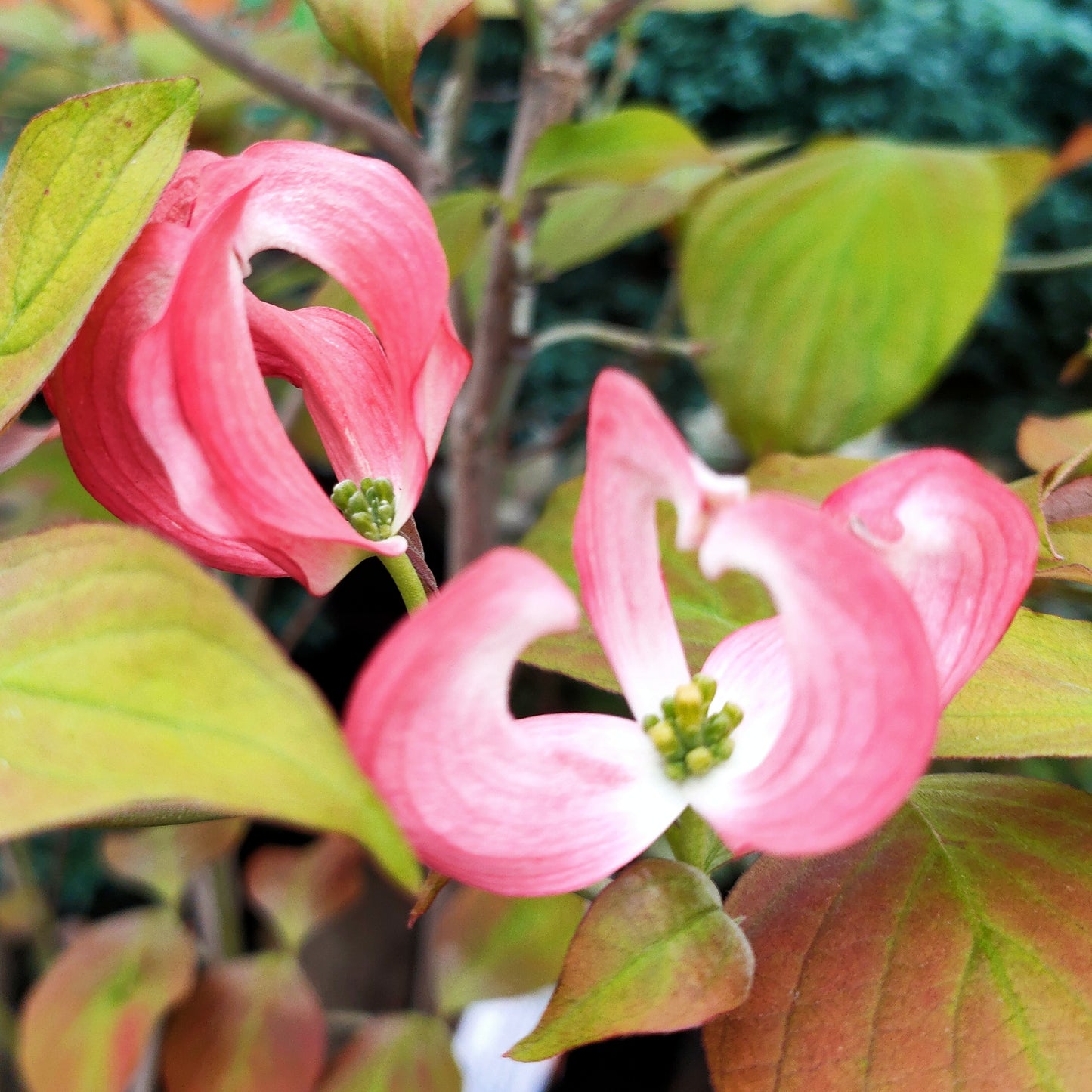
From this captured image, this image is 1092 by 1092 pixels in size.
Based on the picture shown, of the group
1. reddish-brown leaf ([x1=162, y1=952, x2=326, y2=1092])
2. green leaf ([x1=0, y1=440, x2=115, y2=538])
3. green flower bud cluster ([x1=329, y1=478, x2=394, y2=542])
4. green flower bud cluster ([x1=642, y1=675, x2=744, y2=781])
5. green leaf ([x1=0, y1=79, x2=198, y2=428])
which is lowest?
reddish-brown leaf ([x1=162, y1=952, x2=326, y2=1092])

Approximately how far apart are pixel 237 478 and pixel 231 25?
2.35 ft

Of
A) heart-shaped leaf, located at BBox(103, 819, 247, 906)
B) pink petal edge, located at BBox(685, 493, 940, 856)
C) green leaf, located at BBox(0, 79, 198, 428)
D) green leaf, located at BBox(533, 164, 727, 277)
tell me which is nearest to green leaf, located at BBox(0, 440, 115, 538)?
heart-shaped leaf, located at BBox(103, 819, 247, 906)

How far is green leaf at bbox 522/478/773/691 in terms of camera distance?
0.23 m

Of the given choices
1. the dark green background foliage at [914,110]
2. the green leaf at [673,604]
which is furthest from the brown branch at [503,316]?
the dark green background foliage at [914,110]

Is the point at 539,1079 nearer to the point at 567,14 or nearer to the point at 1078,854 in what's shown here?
the point at 1078,854

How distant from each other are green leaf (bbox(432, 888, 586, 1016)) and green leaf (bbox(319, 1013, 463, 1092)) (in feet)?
0.08

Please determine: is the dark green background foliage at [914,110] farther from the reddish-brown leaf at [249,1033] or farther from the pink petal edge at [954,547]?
the pink petal edge at [954,547]

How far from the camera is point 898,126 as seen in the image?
799 mm

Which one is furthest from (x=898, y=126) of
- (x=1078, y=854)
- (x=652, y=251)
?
(x=1078, y=854)

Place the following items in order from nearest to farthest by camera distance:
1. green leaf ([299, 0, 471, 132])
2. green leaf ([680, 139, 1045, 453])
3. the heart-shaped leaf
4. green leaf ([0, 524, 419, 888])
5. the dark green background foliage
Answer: green leaf ([0, 524, 419, 888]) < green leaf ([299, 0, 471, 132]) < green leaf ([680, 139, 1045, 453]) < the heart-shaped leaf < the dark green background foliage

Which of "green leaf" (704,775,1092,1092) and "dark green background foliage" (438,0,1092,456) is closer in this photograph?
"green leaf" (704,775,1092,1092)

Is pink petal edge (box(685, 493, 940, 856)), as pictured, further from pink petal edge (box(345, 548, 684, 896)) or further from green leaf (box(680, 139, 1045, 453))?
green leaf (box(680, 139, 1045, 453))

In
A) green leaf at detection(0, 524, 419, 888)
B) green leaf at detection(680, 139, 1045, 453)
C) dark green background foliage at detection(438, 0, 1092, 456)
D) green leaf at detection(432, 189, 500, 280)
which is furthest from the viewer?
dark green background foliage at detection(438, 0, 1092, 456)

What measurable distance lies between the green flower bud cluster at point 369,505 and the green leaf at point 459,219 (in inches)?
6.8
